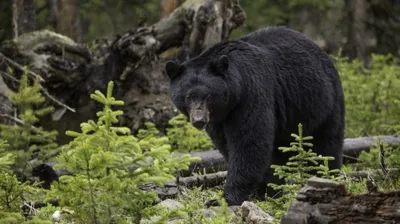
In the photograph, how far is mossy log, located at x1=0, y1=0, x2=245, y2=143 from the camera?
962 centimetres

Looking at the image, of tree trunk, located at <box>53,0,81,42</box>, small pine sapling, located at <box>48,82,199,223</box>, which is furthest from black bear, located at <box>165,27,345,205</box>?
tree trunk, located at <box>53,0,81,42</box>

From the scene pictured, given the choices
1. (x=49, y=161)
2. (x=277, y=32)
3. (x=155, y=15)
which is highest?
(x=155, y=15)

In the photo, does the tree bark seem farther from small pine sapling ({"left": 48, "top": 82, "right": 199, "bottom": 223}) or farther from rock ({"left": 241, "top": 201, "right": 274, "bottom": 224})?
small pine sapling ({"left": 48, "top": 82, "right": 199, "bottom": 223})

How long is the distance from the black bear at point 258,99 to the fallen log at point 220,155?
42.6 inches

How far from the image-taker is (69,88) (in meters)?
10.1

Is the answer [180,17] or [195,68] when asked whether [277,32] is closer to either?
[195,68]

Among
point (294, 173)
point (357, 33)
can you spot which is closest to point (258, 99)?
point (294, 173)

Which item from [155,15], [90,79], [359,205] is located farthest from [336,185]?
[155,15]

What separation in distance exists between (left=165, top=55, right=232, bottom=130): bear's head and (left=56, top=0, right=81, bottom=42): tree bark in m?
6.93

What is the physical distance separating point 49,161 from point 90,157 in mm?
4539

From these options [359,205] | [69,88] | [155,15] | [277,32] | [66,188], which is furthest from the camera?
[155,15]

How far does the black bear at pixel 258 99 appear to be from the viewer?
21.9ft

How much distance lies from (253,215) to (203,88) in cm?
183

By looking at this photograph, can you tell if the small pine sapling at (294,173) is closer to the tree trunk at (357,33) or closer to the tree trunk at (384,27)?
the tree trunk at (357,33)
